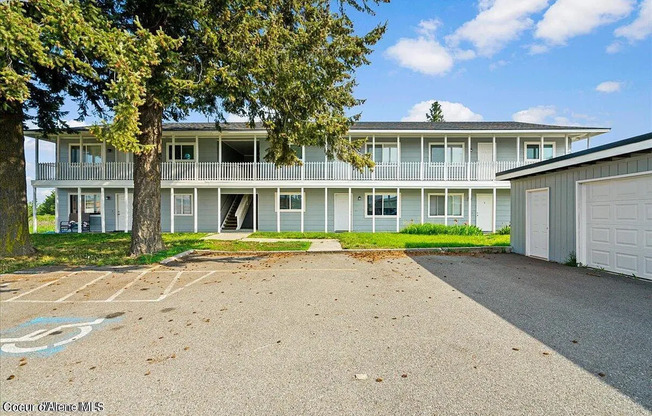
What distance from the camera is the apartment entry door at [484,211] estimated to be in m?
18.8

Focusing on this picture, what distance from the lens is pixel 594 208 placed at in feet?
27.5

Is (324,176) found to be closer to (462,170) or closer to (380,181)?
(380,181)

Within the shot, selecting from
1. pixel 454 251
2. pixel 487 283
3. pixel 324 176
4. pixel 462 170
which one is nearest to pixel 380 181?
pixel 324 176

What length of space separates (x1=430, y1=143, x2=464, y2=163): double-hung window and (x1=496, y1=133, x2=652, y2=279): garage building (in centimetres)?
835

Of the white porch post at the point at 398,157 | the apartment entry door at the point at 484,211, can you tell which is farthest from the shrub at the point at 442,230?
the white porch post at the point at 398,157

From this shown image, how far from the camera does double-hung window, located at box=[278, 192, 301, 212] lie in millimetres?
18984

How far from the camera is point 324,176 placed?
17.9 m

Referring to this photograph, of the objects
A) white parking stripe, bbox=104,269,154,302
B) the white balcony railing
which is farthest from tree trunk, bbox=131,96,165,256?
the white balcony railing

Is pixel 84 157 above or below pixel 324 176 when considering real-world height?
above

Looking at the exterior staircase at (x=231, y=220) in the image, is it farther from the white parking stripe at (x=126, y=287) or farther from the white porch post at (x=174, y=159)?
the white parking stripe at (x=126, y=287)

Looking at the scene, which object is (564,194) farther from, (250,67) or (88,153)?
(88,153)

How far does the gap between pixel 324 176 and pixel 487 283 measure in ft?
39.6

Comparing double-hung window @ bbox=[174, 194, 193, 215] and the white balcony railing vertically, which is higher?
the white balcony railing

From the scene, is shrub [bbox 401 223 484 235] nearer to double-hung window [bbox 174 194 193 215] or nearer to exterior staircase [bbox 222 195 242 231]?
exterior staircase [bbox 222 195 242 231]
